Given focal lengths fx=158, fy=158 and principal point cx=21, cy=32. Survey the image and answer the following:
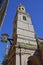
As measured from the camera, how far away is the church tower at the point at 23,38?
25281mm

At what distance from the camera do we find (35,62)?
86.9 feet

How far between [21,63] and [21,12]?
11516mm

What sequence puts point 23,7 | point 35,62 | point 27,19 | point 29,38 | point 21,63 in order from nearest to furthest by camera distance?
point 21,63
point 35,62
point 29,38
point 27,19
point 23,7

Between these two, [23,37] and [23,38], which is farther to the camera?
[23,37]

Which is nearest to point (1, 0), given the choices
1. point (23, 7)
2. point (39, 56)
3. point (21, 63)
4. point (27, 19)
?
point (21, 63)

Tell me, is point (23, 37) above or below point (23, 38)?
above

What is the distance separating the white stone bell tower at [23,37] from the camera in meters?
25.3

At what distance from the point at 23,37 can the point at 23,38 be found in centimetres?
28

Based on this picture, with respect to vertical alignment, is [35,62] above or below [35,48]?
below

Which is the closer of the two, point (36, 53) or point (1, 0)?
point (1, 0)

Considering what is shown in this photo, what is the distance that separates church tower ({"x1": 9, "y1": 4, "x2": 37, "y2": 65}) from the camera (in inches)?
995

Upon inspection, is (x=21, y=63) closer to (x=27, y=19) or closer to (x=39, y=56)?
(x=39, y=56)

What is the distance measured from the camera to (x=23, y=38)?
28078mm

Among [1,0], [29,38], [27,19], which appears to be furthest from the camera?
[27,19]
